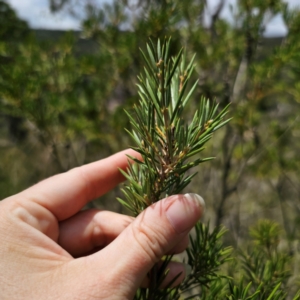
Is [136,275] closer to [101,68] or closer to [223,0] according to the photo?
[101,68]

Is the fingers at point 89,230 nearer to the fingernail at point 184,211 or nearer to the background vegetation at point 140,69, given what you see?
the fingernail at point 184,211

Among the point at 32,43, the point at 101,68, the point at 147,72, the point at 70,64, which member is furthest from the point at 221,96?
the point at 147,72

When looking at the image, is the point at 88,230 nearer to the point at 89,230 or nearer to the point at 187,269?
the point at 89,230

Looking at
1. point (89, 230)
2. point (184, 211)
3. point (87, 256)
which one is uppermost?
point (184, 211)

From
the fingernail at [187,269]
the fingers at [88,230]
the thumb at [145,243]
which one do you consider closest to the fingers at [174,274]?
the fingernail at [187,269]

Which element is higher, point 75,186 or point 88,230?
point 75,186

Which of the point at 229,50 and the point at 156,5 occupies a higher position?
the point at 156,5

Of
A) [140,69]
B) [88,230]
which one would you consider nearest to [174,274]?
[88,230]
